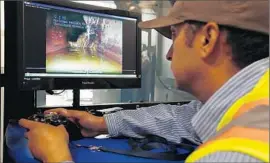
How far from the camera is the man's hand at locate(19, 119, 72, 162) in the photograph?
0.65m

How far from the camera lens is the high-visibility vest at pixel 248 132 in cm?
37

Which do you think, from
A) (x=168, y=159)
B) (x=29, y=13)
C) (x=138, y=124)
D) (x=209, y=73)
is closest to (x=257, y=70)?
(x=209, y=73)

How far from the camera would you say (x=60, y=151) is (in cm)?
66

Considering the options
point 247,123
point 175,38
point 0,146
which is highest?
point 175,38

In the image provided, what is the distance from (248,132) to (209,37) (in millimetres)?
239

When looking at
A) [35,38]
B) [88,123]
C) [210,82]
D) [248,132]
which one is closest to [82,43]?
[35,38]

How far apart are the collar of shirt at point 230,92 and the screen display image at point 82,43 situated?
0.61 meters

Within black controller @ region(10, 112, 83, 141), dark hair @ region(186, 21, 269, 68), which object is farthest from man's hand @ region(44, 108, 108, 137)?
dark hair @ region(186, 21, 269, 68)

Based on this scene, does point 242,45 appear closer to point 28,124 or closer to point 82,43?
point 28,124

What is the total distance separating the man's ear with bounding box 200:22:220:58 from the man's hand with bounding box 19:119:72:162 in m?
0.32

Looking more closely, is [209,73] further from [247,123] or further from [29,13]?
[29,13]

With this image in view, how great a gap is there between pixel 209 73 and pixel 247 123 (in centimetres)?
22

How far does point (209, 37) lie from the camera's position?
59cm

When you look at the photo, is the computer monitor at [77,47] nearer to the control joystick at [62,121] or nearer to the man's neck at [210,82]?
the control joystick at [62,121]
